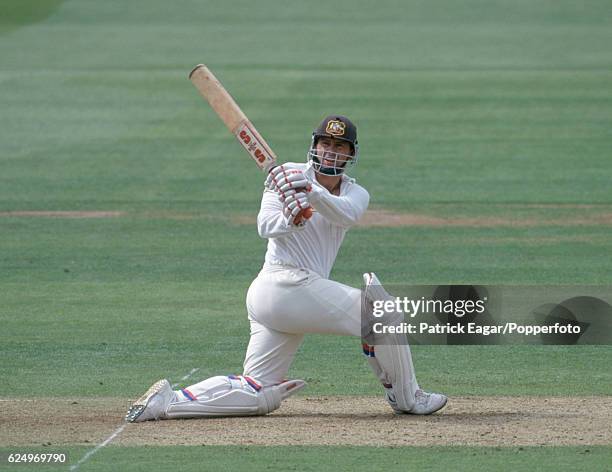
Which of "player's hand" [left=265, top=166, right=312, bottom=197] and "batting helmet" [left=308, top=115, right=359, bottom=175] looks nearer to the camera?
"player's hand" [left=265, top=166, right=312, bottom=197]

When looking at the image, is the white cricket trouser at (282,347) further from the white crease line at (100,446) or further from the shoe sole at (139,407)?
the white crease line at (100,446)

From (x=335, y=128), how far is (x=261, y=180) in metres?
11.9

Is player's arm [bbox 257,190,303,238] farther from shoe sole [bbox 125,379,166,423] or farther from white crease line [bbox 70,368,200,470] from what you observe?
white crease line [bbox 70,368,200,470]

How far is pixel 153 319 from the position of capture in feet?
37.3

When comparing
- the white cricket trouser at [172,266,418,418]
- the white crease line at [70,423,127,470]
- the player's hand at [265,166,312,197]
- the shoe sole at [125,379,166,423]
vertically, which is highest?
the player's hand at [265,166,312,197]

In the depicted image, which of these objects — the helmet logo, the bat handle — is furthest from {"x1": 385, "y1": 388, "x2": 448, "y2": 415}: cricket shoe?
the helmet logo

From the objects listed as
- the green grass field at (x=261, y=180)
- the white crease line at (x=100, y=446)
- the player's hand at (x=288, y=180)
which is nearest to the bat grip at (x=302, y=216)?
the player's hand at (x=288, y=180)

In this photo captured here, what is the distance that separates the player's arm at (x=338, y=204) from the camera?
766 centimetres

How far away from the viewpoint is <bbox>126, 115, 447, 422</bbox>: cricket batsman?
778 centimetres

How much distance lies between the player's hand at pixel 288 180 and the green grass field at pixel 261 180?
1.46 metres

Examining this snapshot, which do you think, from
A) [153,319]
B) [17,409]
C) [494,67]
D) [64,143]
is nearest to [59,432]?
[17,409]

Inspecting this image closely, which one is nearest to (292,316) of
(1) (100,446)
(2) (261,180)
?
(1) (100,446)

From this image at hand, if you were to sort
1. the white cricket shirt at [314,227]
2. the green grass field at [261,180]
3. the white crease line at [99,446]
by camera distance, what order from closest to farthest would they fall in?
the white crease line at [99,446] < the white cricket shirt at [314,227] < the green grass field at [261,180]

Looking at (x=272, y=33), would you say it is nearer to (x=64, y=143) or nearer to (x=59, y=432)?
(x=64, y=143)
